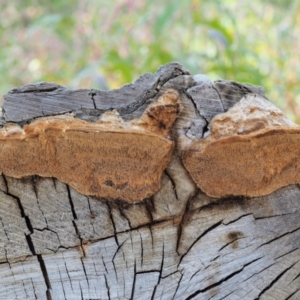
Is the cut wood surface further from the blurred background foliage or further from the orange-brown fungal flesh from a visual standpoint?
the blurred background foliage

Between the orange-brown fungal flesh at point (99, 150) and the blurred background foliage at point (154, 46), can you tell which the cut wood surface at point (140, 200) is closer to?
the orange-brown fungal flesh at point (99, 150)

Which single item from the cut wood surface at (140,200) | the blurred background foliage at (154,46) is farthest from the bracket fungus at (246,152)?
the blurred background foliage at (154,46)

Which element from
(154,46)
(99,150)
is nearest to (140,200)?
(99,150)

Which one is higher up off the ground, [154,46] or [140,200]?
[154,46]

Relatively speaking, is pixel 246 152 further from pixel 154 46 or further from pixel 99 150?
pixel 154 46

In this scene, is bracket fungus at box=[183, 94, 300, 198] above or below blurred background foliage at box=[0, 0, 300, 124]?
below

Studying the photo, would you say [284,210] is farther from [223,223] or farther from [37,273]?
[37,273]

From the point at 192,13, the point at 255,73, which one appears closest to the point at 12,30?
the point at 192,13

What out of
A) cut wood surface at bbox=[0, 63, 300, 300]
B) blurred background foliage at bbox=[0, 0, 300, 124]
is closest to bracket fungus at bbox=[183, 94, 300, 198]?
cut wood surface at bbox=[0, 63, 300, 300]
